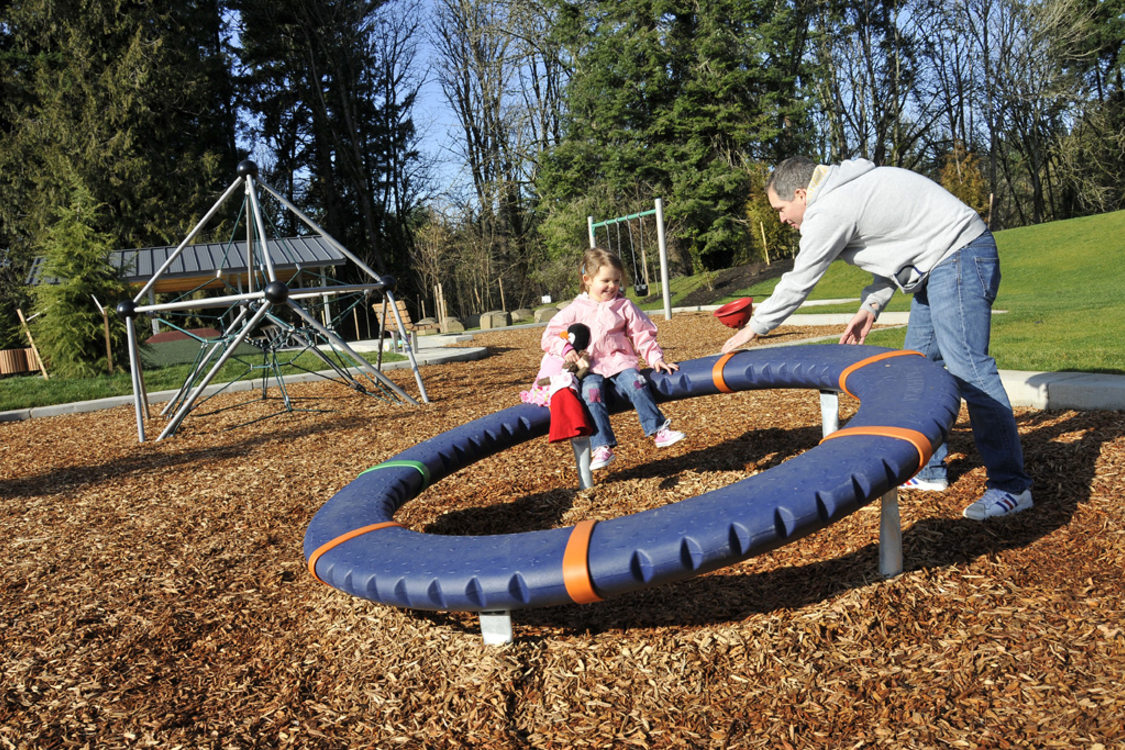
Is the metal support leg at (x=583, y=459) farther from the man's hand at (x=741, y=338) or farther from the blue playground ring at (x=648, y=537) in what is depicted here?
the blue playground ring at (x=648, y=537)

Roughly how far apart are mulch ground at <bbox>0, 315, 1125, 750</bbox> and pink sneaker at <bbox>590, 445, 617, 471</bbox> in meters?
0.13

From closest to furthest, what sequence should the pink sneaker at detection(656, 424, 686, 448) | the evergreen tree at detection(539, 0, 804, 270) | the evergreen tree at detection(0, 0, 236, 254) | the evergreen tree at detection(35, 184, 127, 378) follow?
the pink sneaker at detection(656, 424, 686, 448)
the evergreen tree at detection(35, 184, 127, 378)
the evergreen tree at detection(0, 0, 236, 254)
the evergreen tree at detection(539, 0, 804, 270)

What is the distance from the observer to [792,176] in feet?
9.50

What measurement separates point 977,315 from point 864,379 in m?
0.44

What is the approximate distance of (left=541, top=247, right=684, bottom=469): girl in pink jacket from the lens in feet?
12.2

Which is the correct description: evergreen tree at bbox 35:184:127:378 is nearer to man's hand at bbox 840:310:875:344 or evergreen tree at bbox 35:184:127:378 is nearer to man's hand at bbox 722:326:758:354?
man's hand at bbox 722:326:758:354

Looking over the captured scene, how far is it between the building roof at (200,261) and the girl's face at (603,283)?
12472 millimetres

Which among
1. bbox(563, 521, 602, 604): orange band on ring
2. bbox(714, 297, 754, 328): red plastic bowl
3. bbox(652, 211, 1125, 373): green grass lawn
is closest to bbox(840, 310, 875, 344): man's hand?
bbox(714, 297, 754, 328): red plastic bowl

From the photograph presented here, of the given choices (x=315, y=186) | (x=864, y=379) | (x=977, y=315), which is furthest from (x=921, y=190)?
(x=315, y=186)

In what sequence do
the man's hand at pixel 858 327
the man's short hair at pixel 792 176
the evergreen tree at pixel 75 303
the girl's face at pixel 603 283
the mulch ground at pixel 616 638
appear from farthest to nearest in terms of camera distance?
the evergreen tree at pixel 75 303, the girl's face at pixel 603 283, the man's hand at pixel 858 327, the man's short hair at pixel 792 176, the mulch ground at pixel 616 638

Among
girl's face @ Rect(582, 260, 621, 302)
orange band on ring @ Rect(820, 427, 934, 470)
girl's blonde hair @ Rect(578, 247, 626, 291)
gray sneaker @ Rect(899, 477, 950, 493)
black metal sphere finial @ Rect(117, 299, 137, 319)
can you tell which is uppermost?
black metal sphere finial @ Rect(117, 299, 137, 319)

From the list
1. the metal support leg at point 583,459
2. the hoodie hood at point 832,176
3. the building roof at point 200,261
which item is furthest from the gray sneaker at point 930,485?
the building roof at point 200,261

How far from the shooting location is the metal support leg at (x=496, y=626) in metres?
2.29

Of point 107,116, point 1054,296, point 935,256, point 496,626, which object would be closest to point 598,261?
point 935,256
